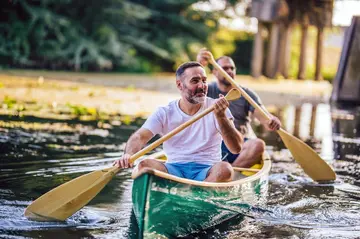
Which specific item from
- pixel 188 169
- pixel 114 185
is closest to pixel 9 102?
pixel 114 185

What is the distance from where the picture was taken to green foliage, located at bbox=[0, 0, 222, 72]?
23.1 metres

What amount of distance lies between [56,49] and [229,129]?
18325 mm

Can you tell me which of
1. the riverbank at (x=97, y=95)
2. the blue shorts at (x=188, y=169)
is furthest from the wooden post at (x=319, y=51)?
the blue shorts at (x=188, y=169)

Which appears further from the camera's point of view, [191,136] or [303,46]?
[303,46]

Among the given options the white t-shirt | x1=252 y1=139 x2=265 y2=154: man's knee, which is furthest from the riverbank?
the white t-shirt

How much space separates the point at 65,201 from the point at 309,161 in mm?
3421

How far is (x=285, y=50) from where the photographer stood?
2700 cm

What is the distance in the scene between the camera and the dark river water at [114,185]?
19.2 ft

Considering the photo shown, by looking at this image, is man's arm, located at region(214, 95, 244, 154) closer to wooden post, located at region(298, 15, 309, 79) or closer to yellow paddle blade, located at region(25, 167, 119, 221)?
yellow paddle blade, located at region(25, 167, 119, 221)

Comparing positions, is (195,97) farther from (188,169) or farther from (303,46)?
(303,46)

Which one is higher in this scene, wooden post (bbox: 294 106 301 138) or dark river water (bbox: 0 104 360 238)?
dark river water (bbox: 0 104 360 238)

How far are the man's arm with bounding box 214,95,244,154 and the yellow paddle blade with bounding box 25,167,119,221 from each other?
3.32 ft

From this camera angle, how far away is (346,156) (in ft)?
33.2

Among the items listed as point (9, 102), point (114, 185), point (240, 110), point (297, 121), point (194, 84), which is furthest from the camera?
point (297, 121)
